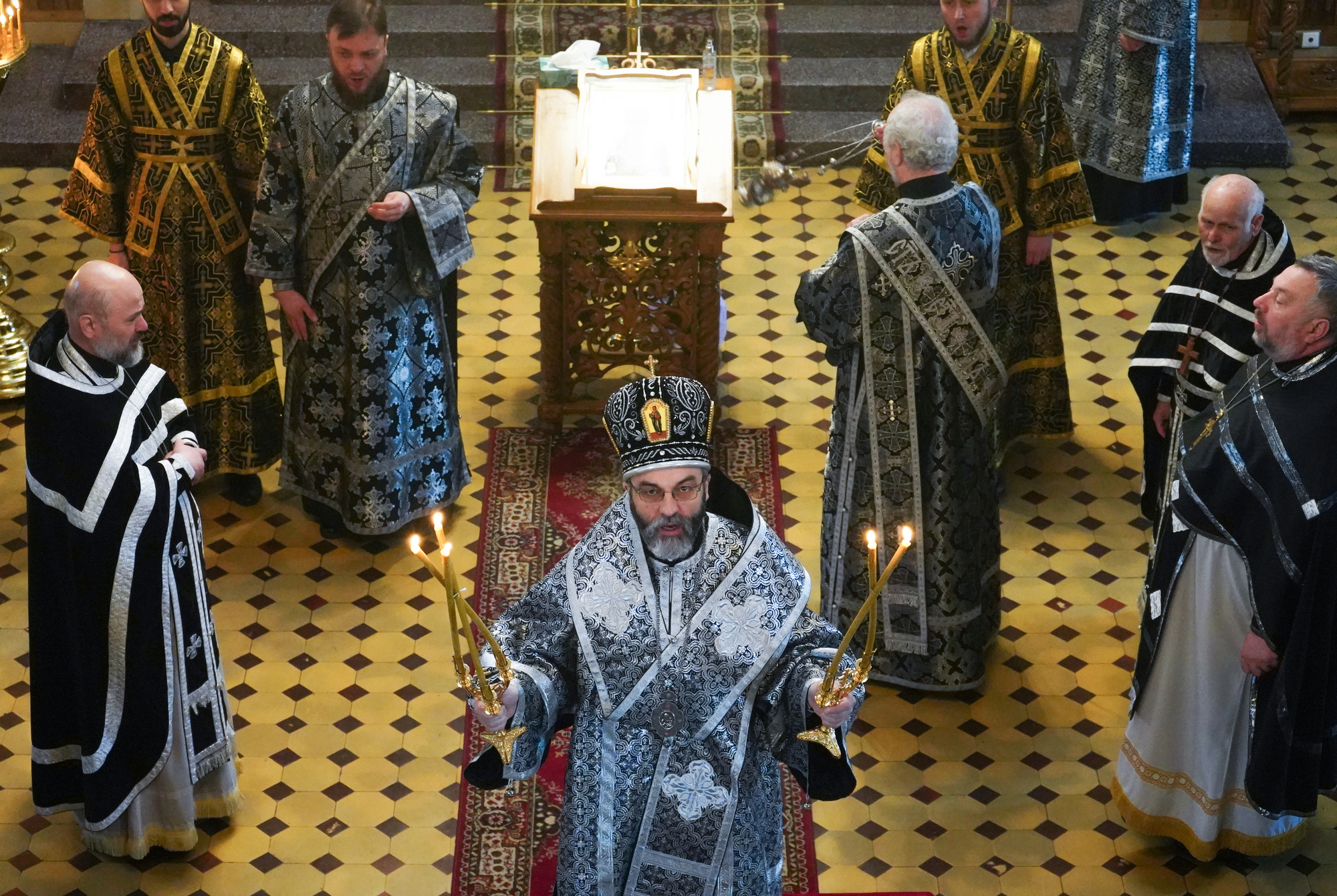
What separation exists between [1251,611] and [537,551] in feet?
9.52

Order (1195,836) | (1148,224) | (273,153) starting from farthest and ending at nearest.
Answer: (1148,224), (273,153), (1195,836)

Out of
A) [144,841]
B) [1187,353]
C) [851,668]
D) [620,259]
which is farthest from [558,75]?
[851,668]

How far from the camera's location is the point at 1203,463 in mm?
5641

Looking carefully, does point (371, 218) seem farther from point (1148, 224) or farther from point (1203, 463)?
point (1148, 224)

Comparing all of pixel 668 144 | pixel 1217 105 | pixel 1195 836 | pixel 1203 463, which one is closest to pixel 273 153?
pixel 668 144

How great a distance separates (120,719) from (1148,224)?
6092 millimetres

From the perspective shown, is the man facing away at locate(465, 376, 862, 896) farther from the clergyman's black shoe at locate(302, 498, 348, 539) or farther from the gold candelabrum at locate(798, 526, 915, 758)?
the clergyman's black shoe at locate(302, 498, 348, 539)

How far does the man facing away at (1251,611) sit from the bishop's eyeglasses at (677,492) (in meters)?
1.86

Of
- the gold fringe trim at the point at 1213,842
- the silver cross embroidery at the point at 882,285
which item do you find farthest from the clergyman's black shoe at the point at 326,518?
the gold fringe trim at the point at 1213,842

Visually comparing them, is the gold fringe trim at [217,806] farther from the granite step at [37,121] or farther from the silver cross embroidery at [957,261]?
the granite step at [37,121]

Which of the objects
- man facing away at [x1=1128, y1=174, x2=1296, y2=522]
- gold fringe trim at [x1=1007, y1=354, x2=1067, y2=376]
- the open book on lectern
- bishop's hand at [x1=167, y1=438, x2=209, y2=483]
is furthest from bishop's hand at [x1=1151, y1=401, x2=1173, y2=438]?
bishop's hand at [x1=167, y1=438, x2=209, y2=483]

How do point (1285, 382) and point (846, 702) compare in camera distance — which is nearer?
point (846, 702)

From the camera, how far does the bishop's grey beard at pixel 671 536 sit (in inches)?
181

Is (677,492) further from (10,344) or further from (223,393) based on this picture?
(10,344)
